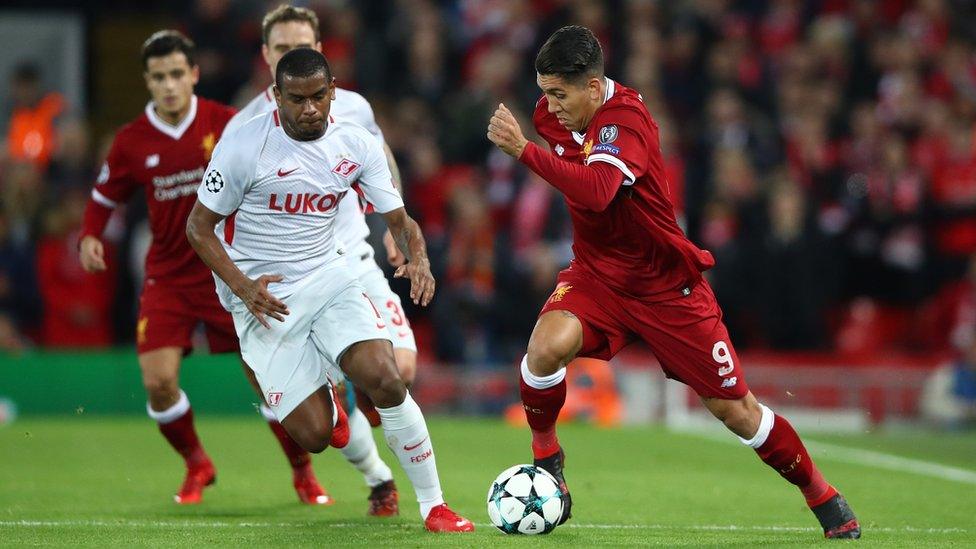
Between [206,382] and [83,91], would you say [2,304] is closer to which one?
[206,382]

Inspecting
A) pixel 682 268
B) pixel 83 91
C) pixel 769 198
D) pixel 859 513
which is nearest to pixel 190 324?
pixel 682 268

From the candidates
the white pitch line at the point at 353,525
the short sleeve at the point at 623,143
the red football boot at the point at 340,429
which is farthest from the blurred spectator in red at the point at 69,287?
the short sleeve at the point at 623,143

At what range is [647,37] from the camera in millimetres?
16500

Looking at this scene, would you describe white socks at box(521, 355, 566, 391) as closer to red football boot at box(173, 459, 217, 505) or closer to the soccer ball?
the soccer ball

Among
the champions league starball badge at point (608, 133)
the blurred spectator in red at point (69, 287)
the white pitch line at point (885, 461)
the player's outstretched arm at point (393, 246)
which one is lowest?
the white pitch line at point (885, 461)

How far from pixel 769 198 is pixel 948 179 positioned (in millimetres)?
1931

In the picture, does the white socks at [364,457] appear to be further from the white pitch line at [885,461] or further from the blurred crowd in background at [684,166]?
the blurred crowd in background at [684,166]

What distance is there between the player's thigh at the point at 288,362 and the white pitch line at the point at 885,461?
5.12m

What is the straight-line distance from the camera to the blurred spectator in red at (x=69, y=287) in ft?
48.0

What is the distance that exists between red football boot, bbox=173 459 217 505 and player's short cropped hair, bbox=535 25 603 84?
135 inches

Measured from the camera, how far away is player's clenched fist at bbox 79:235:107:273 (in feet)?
28.7

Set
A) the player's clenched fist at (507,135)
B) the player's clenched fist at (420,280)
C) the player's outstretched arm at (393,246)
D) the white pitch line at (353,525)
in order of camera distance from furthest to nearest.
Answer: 1. the player's outstretched arm at (393,246)
2. the white pitch line at (353,525)
3. the player's clenched fist at (420,280)
4. the player's clenched fist at (507,135)

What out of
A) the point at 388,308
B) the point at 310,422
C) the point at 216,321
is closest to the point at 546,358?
the point at 310,422

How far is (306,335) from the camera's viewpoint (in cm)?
729
